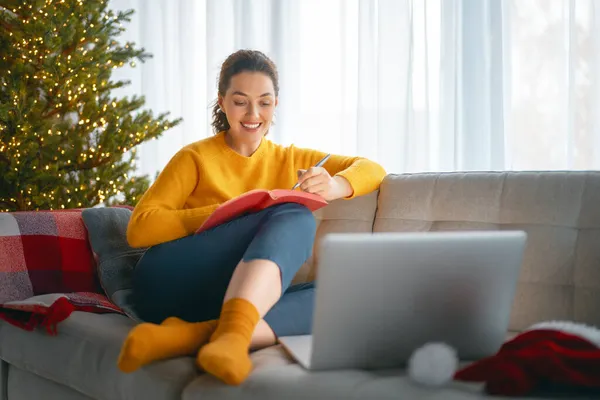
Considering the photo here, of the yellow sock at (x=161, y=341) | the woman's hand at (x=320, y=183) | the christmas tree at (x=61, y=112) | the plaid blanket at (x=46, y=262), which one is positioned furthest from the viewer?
the christmas tree at (x=61, y=112)

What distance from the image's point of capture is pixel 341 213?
2.11 m

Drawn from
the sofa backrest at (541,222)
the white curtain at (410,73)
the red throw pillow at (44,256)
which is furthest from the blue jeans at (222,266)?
the white curtain at (410,73)

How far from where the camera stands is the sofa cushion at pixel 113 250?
→ 2.00 meters

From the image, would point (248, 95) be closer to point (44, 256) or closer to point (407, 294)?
point (44, 256)

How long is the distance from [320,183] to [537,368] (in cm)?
84

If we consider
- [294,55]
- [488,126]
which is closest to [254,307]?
[488,126]

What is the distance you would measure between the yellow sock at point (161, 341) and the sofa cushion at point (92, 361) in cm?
3

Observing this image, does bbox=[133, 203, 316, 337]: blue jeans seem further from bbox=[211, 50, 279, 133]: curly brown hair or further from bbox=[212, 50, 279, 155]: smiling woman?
bbox=[211, 50, 279, 133]: curly brown hair

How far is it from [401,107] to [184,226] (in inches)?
62.5

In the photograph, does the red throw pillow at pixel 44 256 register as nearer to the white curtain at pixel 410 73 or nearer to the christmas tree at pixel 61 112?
the christmas tree at pixel 61 112

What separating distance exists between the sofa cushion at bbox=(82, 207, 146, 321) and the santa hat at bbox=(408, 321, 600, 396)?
100 cm

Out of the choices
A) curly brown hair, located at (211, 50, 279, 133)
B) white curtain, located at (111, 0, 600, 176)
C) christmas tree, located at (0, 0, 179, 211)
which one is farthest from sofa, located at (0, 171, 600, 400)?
christmas tree, located at (0, 0, 179, 211)

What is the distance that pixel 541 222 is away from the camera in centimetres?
179

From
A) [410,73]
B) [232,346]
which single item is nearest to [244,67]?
[232,346]
